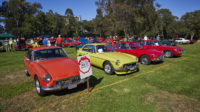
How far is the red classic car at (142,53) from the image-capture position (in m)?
7.67

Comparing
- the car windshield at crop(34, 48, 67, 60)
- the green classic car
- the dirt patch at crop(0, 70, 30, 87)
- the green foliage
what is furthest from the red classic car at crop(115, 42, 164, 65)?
the green foliage

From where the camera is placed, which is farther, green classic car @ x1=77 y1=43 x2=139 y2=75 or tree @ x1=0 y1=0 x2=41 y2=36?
tree @ x1=0 y1=0 x2=41 y2=36

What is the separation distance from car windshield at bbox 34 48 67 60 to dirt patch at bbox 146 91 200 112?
372cm

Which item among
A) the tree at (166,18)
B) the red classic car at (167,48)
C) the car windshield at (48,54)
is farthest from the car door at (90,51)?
the tree at (166,18)

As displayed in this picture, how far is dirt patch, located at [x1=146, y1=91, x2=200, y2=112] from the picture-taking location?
130 inches

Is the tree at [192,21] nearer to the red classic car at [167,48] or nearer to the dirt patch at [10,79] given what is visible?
the red classic car at [167,48]

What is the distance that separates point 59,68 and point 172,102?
11.7ft

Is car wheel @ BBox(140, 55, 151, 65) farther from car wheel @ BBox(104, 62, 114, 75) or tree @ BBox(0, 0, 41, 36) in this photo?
tree @ BBox(0, 0, 41, 36)

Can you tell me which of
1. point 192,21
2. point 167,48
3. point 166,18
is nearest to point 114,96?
point 167,48

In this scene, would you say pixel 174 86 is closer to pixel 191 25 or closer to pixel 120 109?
pixel 120 109

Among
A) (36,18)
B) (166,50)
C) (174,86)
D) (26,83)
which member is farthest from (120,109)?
(36,18)

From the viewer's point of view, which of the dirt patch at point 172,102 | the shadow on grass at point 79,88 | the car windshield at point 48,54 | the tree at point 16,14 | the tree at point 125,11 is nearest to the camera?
the dirt patch at point 172,102

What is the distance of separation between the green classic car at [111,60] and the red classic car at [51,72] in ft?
6.11

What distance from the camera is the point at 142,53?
7.93 meters
